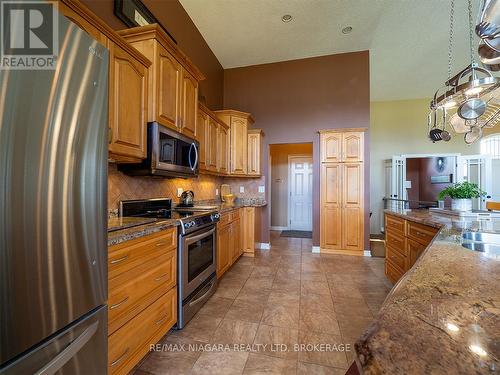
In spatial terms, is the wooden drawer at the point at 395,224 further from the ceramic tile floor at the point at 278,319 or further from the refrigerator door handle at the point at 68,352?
the refrigerator door handle at the point at 68,352

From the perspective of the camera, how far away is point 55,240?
79 centimetres

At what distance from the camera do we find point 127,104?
169 centimetres

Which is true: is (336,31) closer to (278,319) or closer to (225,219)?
(225,219)

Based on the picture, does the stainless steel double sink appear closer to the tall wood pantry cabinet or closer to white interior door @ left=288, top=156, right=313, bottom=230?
the tall wood pantry cabinet

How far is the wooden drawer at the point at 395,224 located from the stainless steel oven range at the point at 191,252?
2005mm

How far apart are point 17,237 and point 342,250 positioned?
4.24 m

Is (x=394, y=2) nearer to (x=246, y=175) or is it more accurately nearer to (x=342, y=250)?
(x=246, y=175)

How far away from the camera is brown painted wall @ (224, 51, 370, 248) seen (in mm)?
4148

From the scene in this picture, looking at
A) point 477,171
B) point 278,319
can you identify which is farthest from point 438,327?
point 477,171

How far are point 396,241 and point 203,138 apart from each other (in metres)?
2.72

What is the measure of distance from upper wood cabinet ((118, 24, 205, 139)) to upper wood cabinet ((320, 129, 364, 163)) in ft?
8.60

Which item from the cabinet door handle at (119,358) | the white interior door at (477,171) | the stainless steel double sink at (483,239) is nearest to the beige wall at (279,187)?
the white interior door at (477,171)

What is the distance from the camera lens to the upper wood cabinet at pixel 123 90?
4.71ft

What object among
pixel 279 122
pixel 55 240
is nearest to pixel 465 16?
pixel 279 122
